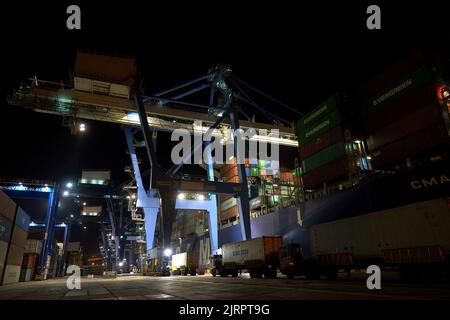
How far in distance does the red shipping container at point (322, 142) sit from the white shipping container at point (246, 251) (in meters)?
7.16

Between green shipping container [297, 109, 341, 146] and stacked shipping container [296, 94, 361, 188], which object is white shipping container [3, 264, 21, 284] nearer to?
stacked shipping container [296, 94, 361, 188]

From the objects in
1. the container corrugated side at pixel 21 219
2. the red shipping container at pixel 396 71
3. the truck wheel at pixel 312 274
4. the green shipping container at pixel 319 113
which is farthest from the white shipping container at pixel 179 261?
the red shipping container at pixel 396 71

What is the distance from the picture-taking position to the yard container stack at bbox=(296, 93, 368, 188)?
19250mm

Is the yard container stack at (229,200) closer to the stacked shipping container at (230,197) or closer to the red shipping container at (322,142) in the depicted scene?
the stacked shipping container at (230,197)

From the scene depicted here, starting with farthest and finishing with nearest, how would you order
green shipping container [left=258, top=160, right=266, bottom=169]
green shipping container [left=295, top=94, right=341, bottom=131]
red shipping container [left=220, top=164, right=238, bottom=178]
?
1. red shipping container [left=220, top=164, right=238, bottom=178]
2. green shipping container [left=258, top=160, right=266, bottom=169]
3. green shipping container [left=295, top=94, right=341, bottom=131]

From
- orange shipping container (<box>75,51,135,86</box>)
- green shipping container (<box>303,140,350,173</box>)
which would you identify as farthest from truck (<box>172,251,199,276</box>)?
orange shipping container (<box>75,51,135,86</box>)

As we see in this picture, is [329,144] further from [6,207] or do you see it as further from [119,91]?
[6,207]

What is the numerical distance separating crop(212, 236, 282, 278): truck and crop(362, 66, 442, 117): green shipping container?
11.0m

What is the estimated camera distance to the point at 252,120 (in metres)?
36.3

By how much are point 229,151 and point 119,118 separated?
49.9 ft

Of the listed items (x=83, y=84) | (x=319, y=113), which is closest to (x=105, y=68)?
(x=83, y=84)

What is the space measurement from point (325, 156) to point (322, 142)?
1.23m

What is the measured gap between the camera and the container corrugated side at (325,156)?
19419 mm
